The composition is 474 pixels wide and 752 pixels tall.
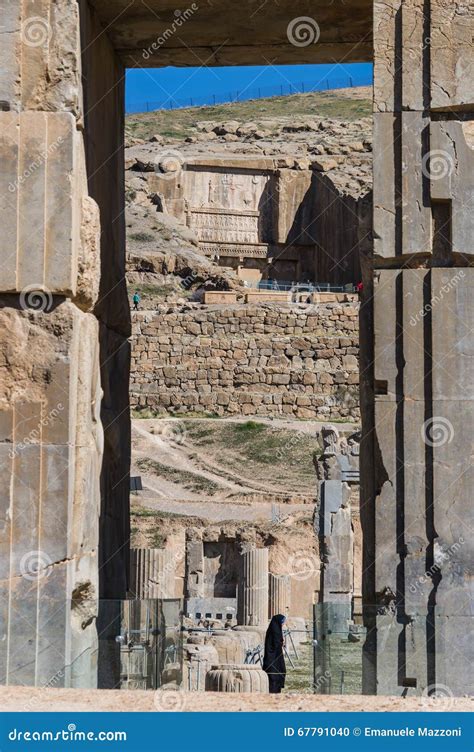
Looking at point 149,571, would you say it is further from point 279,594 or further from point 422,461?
point 422,461

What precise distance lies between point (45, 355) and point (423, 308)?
7.39 ft

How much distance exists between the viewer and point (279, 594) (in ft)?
76.5

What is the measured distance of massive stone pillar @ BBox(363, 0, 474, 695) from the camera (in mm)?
7945

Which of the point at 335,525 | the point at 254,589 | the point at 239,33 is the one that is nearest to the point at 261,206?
the point at 254,589

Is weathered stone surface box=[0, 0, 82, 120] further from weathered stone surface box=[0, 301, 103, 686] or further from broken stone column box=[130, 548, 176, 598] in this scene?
broken stone column box=[130, 548, 176, 598]

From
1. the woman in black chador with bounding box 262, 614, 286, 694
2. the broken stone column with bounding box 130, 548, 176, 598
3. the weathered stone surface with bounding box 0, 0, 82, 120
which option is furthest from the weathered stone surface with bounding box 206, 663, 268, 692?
the weathered stone surface with bounding box 0, 0, 82, 120

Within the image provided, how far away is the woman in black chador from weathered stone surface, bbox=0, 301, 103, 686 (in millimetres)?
3304

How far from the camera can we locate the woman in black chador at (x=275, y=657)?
1109 centimetres

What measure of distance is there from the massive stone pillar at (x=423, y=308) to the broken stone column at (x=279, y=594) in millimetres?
15047

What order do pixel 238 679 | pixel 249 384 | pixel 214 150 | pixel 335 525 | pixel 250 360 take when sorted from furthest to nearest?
pixel 214 150
pixel 250 360
pixel 249 384
pixel 335 525
pixel 238 679

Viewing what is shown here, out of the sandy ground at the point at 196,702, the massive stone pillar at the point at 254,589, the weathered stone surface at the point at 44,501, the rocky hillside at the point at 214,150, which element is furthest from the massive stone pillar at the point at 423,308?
the rocky hillside at the point at 214,150

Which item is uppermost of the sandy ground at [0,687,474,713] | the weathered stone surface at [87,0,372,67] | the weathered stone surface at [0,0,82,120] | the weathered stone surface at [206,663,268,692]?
the weathered stone surface at [87,0,372,67]

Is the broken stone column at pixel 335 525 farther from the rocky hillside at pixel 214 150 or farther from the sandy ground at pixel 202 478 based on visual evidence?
the rocky hillside at pixel 214 150

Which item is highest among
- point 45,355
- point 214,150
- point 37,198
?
point 214,150
